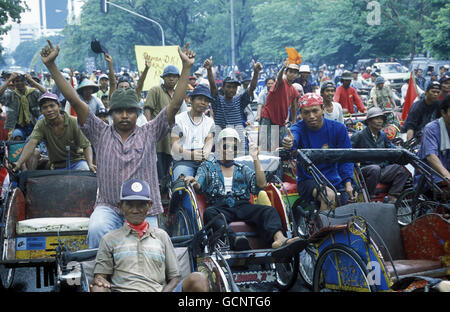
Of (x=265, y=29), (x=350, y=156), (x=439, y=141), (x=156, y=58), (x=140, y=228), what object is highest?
(x=265, y=29)

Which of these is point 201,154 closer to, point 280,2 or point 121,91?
point 121,91

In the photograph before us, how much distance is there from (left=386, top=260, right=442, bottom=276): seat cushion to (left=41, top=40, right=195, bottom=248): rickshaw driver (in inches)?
82.1

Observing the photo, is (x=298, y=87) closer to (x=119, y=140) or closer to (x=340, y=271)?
(x=119, y=140)

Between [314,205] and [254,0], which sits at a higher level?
[254,0]

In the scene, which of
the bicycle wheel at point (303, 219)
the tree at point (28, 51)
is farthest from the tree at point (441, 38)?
the tree at point (28, 51)

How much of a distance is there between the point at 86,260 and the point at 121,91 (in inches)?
60.0

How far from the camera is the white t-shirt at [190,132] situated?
756cm

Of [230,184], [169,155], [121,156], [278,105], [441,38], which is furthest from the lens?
[441,38]

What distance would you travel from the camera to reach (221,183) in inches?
248

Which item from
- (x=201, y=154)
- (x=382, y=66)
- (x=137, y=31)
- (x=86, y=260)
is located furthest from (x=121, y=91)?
(x=137, y=31)

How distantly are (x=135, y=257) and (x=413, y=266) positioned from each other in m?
2.30

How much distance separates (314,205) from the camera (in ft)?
19.3

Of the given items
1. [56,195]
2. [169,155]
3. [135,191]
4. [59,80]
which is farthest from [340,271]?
[169,155]

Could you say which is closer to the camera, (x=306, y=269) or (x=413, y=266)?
(x=413, y=266)
